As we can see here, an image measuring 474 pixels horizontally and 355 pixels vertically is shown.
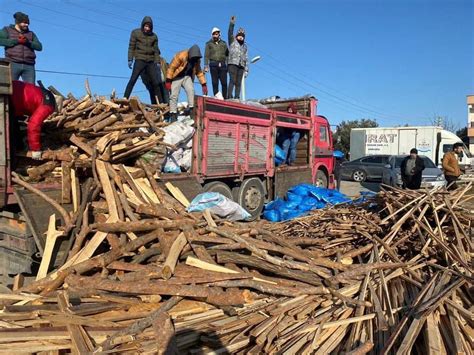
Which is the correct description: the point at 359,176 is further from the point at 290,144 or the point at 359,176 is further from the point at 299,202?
the point at 299,202

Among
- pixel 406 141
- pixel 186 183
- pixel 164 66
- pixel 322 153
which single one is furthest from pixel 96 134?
pixel 406 141

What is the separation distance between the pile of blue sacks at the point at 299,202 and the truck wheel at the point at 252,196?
0.73ft

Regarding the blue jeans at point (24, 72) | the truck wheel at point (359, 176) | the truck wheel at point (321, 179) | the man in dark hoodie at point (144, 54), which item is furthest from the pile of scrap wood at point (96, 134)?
the truck wheel at point (359, 176)

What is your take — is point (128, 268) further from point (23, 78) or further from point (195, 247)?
point (23, 78)

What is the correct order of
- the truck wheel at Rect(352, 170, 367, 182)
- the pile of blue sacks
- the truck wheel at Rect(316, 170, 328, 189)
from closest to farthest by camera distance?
the pile of blue sacks, the truck wheel at Rect(316, 170, 328, 189), the truck wheel at Rect(352, 170, 367, 182)

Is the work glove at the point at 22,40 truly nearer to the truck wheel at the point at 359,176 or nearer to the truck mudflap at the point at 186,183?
the truck mudflap at the point at 186,183

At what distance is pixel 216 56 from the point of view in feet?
34.4

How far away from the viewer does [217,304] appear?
→ 3883mm

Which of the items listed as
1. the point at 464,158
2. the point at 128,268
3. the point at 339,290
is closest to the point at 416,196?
the point at 339,290

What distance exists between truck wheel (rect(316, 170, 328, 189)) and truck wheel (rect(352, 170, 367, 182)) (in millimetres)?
10381

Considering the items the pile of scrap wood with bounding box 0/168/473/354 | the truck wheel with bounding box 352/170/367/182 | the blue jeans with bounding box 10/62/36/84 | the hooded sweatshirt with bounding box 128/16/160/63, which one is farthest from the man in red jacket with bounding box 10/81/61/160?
the truck wheel with bounding box 352/170/367/182

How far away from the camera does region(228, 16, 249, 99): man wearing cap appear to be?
1065 cm

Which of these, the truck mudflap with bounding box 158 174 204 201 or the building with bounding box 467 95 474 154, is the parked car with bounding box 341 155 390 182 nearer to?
the truck mudflap with bounding box 158 174 204 201

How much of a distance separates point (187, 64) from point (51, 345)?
6.67 m
